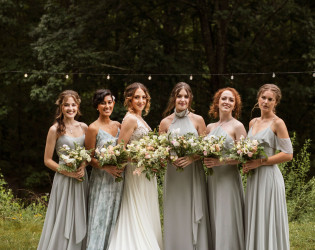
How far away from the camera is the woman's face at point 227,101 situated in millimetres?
5742

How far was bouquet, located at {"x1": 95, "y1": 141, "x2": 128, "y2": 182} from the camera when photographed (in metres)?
5.29

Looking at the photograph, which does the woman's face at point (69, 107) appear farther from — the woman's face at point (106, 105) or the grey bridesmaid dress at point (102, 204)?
the grey bridesmaid dress at point (102, 204)

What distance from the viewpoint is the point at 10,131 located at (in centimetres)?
2058

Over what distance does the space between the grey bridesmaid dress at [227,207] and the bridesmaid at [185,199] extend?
17 centimetres

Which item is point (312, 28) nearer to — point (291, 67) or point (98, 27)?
point (291, 67)

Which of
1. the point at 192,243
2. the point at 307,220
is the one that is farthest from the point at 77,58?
the point at 192,243

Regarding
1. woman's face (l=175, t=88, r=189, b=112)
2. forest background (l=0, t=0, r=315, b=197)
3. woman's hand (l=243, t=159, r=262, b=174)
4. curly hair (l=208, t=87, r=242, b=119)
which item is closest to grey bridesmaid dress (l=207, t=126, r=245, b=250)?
woman's hand (l=243, t=159, r=262, b=174)

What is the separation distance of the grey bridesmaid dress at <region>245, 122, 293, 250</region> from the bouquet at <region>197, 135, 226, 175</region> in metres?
0.49

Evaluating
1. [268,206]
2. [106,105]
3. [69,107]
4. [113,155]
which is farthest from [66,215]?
[268,206]

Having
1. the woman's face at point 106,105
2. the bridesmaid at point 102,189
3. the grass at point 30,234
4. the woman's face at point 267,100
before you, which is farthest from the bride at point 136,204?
the grass at point 30,234

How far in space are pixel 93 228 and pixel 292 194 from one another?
5.24m

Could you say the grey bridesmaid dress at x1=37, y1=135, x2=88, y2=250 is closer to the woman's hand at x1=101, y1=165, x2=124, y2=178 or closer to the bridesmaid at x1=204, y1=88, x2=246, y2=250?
the woman's hand at x1=101, y1=165, x2=124, y2=178

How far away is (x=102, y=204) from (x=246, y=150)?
6.55 ft

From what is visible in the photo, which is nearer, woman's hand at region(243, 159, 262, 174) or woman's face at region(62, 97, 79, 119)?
woman's hand at region(243, 159, 262, 174)
